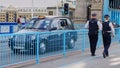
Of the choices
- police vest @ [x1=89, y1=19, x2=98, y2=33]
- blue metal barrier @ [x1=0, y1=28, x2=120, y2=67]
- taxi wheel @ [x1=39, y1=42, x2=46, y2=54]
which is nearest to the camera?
blue metal barrier @ [x1=0, y1=28, x2=120, y2=67]

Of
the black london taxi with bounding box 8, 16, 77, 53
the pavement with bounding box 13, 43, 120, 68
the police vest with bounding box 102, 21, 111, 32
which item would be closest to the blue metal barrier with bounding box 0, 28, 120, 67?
the black london taxi with bounding box 8, 16, 77, 53

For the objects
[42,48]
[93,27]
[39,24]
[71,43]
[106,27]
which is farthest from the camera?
[39,24]

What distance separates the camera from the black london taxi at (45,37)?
12.7 meters

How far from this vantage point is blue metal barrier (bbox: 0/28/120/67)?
12.2m

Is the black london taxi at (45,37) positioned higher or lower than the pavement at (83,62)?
higher

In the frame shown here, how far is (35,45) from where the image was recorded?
45.0 ft

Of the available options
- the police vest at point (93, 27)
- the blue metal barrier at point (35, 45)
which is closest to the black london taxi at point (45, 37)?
the blue metal barrier at point (35, 45)

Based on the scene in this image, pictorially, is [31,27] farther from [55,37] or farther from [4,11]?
[4,11]

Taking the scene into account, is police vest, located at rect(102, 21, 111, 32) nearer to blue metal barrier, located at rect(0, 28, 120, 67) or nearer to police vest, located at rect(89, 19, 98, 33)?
police vest, located at rect(89, 19, 98, 33)

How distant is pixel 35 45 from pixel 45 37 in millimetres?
675

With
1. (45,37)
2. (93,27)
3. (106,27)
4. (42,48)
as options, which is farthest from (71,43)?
(42,48)

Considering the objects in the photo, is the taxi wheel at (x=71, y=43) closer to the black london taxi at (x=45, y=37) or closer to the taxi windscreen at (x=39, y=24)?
the black london taxi at (x=45, y=37)

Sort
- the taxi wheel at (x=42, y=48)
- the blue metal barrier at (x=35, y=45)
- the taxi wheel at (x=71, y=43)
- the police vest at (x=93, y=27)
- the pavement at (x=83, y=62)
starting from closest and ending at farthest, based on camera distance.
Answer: the blue metal barrier at (x=35, y=45) < the pavement at (x=83, y=62) < the taxi wheel at (x=42, y=48) < the police vest at (x=93, y=27) < the taxi wheel at (x=71, y=43)

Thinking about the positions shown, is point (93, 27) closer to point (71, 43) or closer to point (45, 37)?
point (71, 43)
